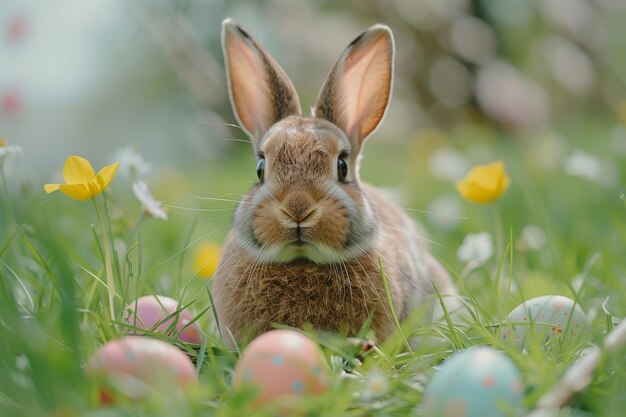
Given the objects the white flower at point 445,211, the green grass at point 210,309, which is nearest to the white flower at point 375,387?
the green grass at point 210,309

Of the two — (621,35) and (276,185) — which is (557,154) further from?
(621,35)

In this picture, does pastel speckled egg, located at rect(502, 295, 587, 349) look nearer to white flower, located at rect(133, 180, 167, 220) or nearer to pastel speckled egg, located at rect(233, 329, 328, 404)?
pastel speckled egg, located at rect(233, 329, 328, 404)

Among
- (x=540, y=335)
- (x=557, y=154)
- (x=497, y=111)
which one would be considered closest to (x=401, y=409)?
(x=540, y=335)

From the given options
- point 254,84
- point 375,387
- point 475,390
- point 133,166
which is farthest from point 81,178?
point 475,390

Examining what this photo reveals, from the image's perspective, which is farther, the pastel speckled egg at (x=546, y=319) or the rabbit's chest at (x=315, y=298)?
the rabbit's chest at (x=315, y=298)

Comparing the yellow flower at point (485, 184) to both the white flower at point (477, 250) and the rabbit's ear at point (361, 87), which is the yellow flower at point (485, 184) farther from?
the rabbit's ear at point (361, 87)

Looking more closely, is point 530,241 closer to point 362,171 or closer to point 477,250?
point 477,250
